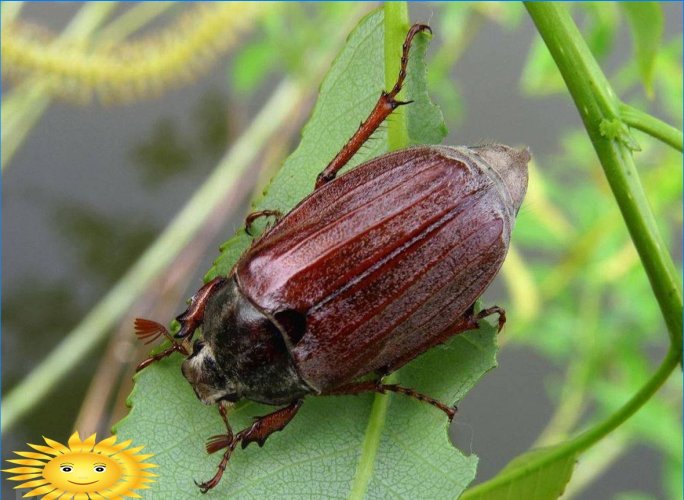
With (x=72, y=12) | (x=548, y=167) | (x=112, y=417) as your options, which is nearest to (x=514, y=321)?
(x=548, y=167)

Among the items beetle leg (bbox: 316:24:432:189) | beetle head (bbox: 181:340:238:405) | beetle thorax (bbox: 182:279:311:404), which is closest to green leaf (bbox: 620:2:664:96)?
beetle leg (bbox: 316:24:432:189)

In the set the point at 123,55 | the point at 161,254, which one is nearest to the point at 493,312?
the point at 123,55

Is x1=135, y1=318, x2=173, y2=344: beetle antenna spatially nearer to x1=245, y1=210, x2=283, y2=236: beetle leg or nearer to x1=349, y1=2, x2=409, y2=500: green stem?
x1=245, y1=210, x2=283, y2=236: beetle leg

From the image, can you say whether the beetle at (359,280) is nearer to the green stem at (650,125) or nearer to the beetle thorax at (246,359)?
the beetle thorax at (246,359)

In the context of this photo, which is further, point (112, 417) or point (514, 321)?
point (112, 417)

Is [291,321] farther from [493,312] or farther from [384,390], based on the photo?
[493,312]

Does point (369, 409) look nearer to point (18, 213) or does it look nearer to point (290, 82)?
point (290, 82)

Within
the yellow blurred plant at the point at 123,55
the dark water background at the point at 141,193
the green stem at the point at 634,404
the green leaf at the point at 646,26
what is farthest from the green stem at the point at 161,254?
the green stem at the point at 634,404
